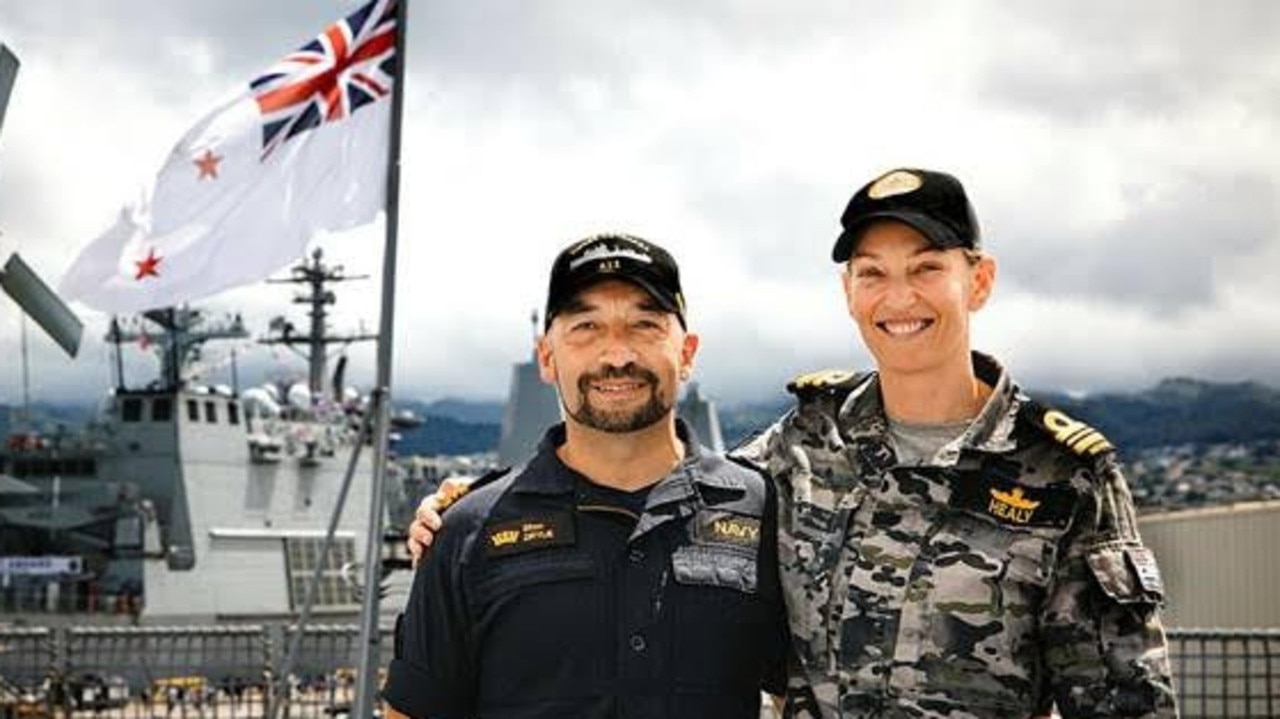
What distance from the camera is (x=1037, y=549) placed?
2.44 m

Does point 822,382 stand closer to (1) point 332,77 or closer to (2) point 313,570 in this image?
(1) point 332,77

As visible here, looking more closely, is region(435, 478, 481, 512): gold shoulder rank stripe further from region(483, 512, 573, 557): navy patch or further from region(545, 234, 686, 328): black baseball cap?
region(545, 234, 686, 328): black baseball cap

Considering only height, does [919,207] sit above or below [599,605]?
above

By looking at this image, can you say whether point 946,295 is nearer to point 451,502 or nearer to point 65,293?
point 451,502

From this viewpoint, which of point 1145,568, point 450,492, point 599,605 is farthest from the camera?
point 450,492

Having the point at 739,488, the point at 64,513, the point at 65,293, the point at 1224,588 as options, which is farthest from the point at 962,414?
the point at 64,513

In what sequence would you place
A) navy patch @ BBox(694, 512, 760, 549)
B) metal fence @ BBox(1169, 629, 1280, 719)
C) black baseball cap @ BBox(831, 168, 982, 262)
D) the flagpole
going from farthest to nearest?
metal fence @ BBox(1169, 629, 1280, 719), the flagpole, navy patch @ BBox(694, 512, 760, 549), black baseball cap @ BBox(831, 168, 982, 262)

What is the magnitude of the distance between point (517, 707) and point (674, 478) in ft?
1.72

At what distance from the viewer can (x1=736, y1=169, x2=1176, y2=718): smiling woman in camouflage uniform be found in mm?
2395

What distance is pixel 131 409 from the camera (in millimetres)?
28359

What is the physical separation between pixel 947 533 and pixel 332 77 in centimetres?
590

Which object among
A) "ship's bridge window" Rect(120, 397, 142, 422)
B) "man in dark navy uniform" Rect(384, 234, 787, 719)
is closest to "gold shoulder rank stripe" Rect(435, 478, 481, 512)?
"man in dark navy uniform" Rect(384, 234, 787, 719)

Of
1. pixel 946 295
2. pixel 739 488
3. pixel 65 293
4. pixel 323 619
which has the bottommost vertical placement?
pixel 323 619

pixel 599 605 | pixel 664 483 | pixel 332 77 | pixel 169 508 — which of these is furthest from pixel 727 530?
pixel 169 508
